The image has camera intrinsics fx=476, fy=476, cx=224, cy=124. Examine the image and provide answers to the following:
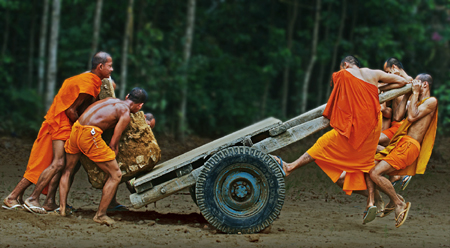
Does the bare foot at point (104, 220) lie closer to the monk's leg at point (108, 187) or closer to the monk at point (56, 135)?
the monk's leg at point (108, 187)

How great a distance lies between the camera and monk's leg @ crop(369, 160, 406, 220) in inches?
219

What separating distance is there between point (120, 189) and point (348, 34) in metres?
14.8

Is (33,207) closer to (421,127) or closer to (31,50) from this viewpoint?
(421,127)

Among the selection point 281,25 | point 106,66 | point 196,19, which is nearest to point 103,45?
point 196,19

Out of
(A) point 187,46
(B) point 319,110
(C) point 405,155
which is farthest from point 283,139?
(A) point 187,46

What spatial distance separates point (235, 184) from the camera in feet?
16.6

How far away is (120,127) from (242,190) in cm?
151

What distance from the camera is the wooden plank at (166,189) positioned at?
502 centimetres

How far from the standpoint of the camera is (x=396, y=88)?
18.3ft

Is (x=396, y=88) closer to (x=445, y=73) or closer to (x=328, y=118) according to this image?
(x=328, y=118)

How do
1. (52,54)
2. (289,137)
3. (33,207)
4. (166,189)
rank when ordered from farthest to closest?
(52,54)
(33,207)
(289,137)
(166,189)

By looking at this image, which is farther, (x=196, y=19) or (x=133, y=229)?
(x=196, y=19)

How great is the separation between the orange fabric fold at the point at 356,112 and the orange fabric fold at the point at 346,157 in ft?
0.32

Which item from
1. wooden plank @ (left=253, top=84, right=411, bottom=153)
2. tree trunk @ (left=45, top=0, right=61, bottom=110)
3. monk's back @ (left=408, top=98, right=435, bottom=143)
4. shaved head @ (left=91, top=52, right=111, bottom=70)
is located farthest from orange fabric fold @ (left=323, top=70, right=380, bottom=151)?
tree trunk @ (left=45, top=0, right=61, bottom=110)
